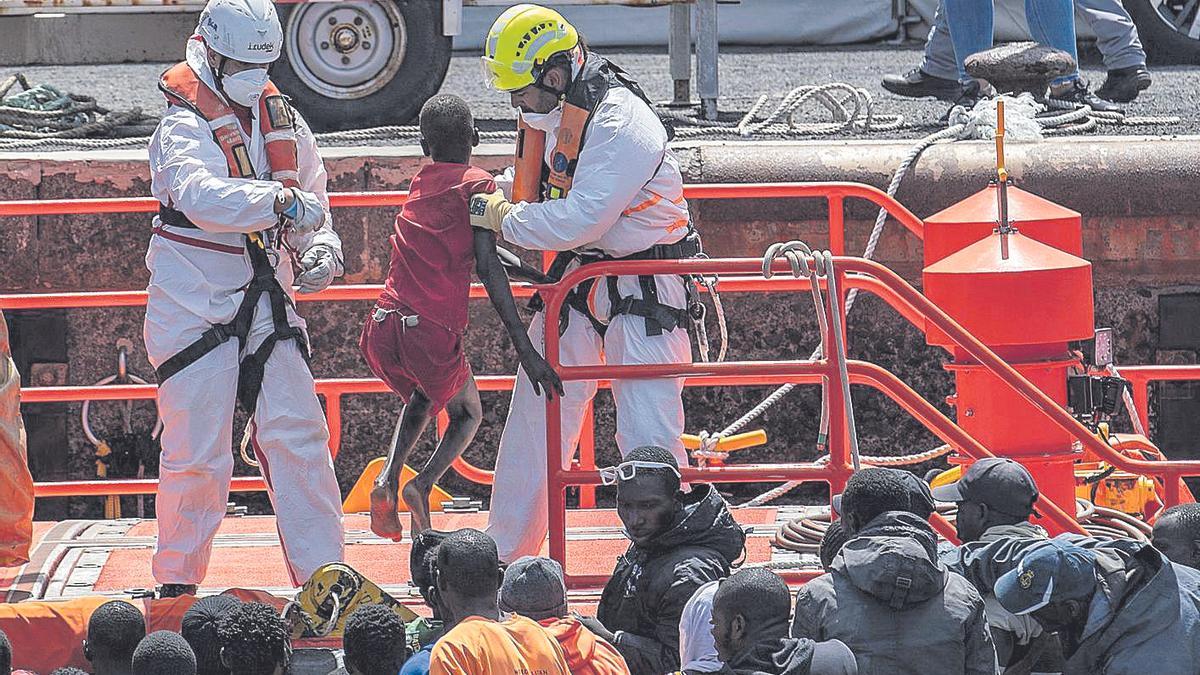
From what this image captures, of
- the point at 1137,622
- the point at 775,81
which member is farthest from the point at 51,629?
the point at 775,81

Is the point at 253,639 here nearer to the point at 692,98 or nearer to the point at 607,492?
the point at 607,492

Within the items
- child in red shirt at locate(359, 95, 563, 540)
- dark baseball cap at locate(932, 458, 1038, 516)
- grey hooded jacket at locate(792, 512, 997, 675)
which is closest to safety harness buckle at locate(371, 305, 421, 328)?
child in red shirt at locate(359, 95, 563, 540)

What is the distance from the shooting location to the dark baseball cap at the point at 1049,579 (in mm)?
4434

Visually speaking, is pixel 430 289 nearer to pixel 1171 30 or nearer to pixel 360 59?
pixel 360 59

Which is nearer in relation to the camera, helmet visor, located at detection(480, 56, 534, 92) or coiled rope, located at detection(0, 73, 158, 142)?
helmet visor, located at detection(480, 56, 534, 92)

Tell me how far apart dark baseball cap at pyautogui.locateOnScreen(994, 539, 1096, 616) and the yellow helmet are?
2.35m

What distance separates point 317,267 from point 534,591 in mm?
1774

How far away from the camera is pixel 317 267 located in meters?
6.07

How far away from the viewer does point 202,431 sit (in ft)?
19.6

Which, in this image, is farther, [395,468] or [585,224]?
[395,468]

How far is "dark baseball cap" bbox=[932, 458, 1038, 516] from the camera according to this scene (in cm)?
503

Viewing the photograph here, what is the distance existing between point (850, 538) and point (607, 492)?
3828 mm

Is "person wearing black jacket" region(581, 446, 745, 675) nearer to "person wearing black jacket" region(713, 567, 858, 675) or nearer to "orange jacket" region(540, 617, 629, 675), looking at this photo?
"orange jacket" region(540, 617, 629, 675)

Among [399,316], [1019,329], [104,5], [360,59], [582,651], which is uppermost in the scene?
[104,5]
